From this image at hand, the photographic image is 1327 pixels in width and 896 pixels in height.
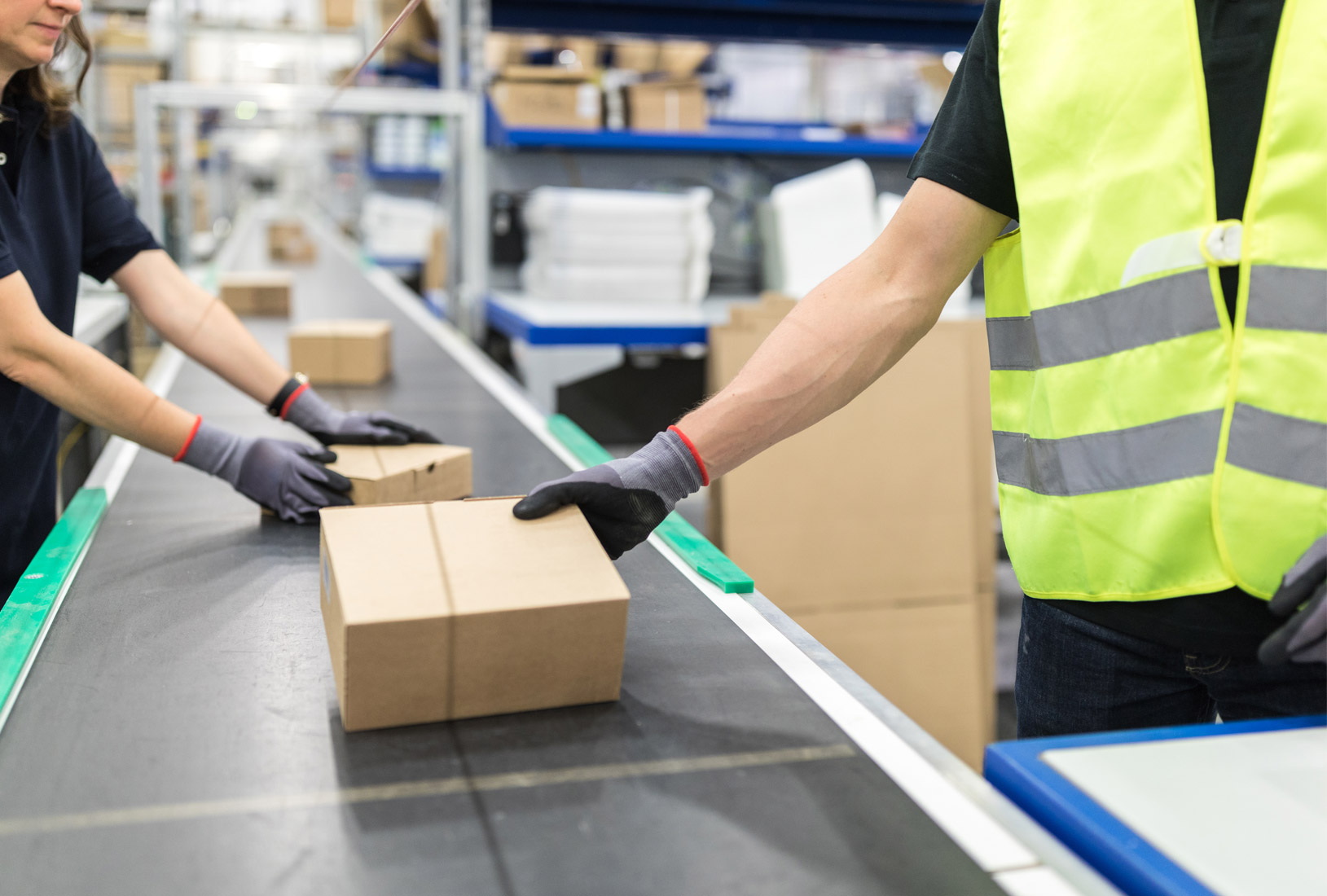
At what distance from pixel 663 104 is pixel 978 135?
8.64 feet

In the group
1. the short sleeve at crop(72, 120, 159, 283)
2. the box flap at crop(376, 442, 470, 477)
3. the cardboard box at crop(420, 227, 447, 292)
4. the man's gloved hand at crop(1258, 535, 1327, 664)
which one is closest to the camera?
the man's gloved hand at crop(1258, 535, 1327, 664)

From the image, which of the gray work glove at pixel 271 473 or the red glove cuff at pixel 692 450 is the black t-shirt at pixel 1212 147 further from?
the gray work glove at pixel 271 473

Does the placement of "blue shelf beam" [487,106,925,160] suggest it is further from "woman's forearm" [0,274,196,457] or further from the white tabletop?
the white tabletop

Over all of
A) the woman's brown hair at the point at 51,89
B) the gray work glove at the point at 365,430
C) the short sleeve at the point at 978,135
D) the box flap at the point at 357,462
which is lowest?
the box flap at the point at 357,462

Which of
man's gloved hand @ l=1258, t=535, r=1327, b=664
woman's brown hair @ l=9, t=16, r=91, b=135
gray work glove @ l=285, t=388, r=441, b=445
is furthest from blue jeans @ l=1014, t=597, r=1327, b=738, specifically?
woman's brown hair @ l=9, t=16, r=91, b=135

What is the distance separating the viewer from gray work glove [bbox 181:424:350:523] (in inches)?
52.9

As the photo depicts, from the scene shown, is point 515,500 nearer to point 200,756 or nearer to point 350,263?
point 200,756

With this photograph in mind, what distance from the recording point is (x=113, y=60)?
19.2 ft

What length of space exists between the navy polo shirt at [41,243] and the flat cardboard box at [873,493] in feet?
5.00

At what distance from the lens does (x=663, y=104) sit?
11.4 feet

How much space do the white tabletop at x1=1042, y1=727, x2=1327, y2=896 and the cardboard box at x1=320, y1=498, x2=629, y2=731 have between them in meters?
0.36

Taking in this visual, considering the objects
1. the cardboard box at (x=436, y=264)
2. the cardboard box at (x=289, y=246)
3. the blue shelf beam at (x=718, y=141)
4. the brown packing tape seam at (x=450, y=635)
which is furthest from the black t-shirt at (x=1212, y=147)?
the cardboard box at (x=436, y=264)

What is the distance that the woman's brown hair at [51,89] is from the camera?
1.46m

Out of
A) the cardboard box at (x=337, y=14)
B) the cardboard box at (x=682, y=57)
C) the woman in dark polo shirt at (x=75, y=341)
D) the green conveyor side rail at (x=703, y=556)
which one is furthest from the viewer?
the cardboard box at (x=337, y=14)
